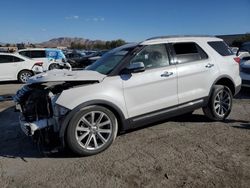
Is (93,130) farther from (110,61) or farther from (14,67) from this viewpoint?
(14,67)

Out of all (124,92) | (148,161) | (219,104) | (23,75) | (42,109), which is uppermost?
(124,92)

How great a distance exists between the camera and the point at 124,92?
15.2ft

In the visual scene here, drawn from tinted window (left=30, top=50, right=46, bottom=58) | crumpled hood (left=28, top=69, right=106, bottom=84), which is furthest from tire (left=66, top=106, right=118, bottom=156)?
tinted window (left=30, top=50, right=46, bottom=58)

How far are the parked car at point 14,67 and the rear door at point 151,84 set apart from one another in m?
10.0

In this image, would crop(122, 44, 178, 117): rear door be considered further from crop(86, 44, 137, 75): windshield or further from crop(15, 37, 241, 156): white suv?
crop(86, 44, 137, 75): windshield

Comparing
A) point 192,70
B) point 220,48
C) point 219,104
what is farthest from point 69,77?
point 220,48

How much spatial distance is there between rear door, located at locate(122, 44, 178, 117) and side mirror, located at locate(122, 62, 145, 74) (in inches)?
3.3

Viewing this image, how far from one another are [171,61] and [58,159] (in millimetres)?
2613

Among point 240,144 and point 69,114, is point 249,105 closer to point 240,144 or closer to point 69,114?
point 240,144

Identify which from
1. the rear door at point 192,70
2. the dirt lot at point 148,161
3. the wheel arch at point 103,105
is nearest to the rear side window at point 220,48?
the rear door at point 192,70

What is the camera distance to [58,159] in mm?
4285

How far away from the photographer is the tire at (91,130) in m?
4.20

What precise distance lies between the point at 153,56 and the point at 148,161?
194 cm

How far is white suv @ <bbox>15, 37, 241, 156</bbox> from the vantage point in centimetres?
425
